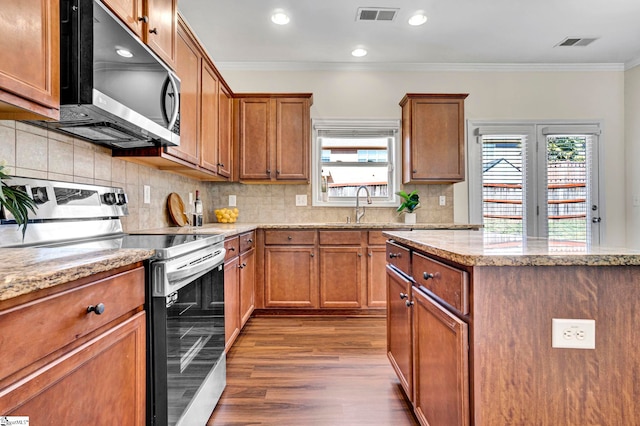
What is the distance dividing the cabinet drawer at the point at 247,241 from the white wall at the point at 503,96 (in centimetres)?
169

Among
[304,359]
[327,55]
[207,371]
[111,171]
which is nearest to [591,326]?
[207,371]

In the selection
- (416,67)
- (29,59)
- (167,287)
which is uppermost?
(416,67)

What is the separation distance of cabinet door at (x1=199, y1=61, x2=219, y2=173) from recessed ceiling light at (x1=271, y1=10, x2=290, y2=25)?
2.43ft

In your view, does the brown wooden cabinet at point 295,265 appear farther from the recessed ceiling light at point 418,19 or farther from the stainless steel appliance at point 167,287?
the recessed ceiling light at point 418,19

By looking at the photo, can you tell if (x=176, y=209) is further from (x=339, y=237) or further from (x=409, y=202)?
(x=409, y=202)

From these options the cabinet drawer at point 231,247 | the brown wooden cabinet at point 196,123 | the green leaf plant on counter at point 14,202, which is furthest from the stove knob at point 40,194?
the cabinet drawer at point 231,247

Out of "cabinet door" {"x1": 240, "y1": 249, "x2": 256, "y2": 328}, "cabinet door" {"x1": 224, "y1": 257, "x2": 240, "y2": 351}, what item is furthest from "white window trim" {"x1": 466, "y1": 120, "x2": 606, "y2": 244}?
"cabinet door" {"x1": 224, "y1": 257, "x2": 240, "y2": 351}

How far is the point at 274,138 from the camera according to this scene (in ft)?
12.1

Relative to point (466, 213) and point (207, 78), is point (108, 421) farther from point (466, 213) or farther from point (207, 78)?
point (466, 213)

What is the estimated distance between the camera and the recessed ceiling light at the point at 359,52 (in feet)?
12.3

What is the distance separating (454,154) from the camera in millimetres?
3732

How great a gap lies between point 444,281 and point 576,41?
12.7 ft

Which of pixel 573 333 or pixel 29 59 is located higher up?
pixel 29 59

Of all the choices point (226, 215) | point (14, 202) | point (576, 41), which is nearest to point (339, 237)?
point (226, 215)
